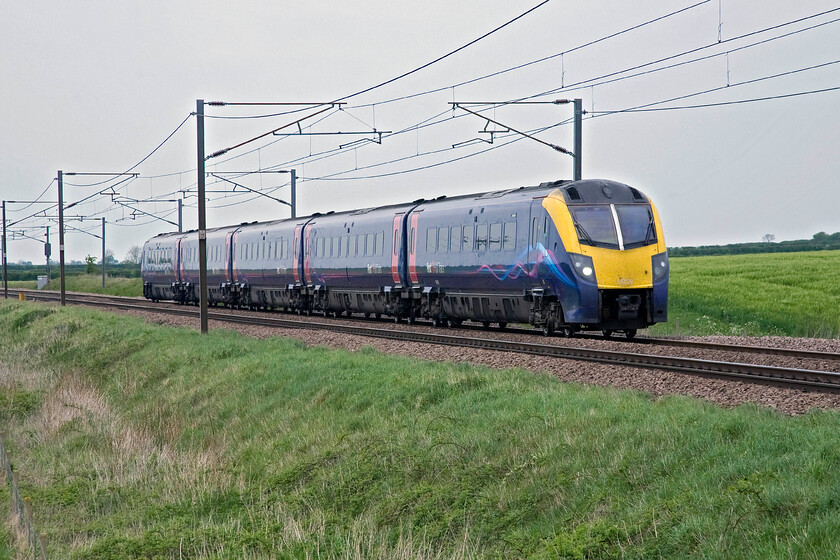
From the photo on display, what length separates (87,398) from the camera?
20.9m

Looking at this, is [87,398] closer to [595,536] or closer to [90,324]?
[90,324]

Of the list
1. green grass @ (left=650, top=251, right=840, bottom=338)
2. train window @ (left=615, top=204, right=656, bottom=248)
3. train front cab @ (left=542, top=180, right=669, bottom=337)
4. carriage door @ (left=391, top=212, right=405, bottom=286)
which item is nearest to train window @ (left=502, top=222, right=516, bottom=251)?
train front cab @ (left=542, top=180, right=669, bottom=337)

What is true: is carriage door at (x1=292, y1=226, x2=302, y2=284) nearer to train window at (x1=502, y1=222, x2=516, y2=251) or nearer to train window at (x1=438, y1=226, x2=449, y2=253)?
train window at (x1=438, y1=226, x2=449, y2=253)

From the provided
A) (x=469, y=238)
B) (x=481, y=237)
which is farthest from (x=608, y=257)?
(x=469, y=238)

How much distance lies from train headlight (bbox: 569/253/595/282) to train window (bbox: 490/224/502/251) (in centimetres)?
329

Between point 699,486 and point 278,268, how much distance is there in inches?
1287

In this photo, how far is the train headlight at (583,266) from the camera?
789 inches

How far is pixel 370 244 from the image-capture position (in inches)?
1232

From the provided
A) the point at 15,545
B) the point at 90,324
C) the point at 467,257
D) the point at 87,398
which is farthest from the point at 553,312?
the point at 90,324

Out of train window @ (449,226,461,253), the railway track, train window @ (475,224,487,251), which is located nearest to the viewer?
the railway track

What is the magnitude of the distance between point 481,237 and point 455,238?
1.56 metres

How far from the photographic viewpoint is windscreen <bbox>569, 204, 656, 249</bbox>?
20.4 meters

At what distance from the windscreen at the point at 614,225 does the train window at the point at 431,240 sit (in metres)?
6.78

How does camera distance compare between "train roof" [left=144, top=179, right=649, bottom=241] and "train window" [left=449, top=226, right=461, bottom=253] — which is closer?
"train roof" [left=144, top=179, right=649, bottom=241]
